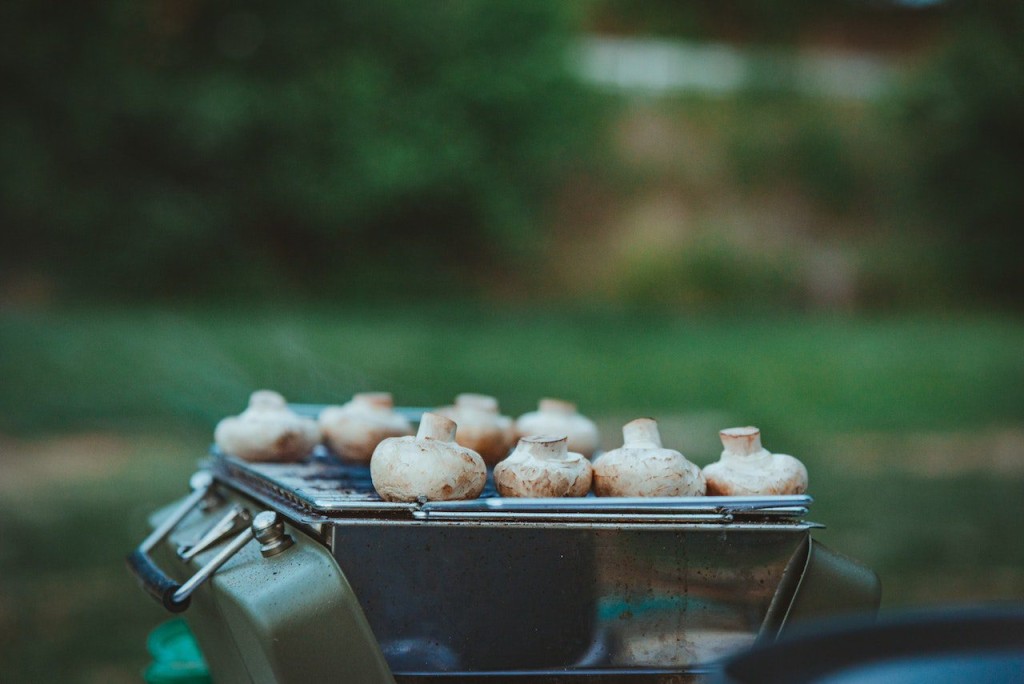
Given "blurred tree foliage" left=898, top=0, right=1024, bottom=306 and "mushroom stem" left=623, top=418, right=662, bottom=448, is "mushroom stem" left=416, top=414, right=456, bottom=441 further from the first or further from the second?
"blurred tree foliage" left=898, top=0, right=1024, bottom=306

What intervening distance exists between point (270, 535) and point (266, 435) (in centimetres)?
57

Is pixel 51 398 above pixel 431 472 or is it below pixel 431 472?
above

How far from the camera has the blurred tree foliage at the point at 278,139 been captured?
35.7ft

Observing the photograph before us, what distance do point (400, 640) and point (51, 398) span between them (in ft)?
25.6

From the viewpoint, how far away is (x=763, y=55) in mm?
15461

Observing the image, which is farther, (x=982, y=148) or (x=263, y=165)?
(x=982, y=148)

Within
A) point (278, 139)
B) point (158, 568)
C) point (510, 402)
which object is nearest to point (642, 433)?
point (158, 568)

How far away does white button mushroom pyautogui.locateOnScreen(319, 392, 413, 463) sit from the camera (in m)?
2.12

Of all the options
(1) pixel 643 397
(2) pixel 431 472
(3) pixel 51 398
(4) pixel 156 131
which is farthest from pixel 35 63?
(2) pixel 431 472

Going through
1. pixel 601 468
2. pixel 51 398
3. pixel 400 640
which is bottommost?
pixel 400 640

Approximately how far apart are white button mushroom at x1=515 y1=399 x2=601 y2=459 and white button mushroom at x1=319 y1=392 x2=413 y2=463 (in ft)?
0.89

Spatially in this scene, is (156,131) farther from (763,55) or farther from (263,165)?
(763,55)

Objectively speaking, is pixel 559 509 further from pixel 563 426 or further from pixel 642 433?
pixel 563 426

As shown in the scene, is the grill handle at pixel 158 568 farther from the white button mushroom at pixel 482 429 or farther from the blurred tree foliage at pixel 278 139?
the blurred tree foliage at pixel 278 139
